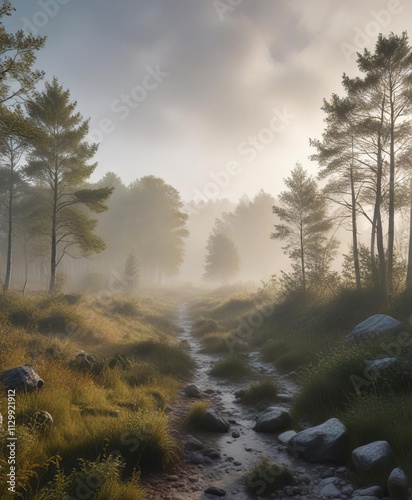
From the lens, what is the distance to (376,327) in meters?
10.5

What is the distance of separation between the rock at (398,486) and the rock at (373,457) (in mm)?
443

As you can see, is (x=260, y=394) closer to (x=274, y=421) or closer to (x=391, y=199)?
(x=274, y=421)

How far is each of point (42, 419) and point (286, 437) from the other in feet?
14.5

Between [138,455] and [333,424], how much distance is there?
3.37 m

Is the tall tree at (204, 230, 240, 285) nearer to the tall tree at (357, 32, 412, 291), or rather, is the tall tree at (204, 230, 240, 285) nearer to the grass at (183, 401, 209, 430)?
the tall tree at (357, 32, 412, 291)

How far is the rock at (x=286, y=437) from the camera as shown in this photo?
6.60 m

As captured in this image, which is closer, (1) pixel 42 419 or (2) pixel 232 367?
(1) pixel 42 419

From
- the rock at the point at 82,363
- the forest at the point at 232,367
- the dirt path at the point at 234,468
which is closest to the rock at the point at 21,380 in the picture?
the forest at the point at 232,367

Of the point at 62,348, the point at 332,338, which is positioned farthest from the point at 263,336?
the point at 62,348

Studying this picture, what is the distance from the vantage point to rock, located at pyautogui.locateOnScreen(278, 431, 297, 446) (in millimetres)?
6601

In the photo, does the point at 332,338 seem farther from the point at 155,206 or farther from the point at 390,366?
the point at 155,206

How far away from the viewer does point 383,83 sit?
1511cm

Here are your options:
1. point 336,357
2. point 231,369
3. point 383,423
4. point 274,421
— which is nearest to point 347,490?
point 383,423

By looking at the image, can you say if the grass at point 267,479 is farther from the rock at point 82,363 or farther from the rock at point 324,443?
the rock at point 82,363
